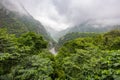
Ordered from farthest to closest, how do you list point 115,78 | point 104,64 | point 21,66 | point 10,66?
point 10,66 → point 21,66 → point 104,64 → point 115,78

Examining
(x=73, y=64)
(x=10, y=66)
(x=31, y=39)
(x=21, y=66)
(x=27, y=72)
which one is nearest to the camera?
(x=27, y=72)

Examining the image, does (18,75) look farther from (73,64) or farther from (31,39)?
(31,39)

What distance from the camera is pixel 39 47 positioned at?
1476 inches

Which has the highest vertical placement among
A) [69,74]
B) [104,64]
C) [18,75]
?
[104,64]

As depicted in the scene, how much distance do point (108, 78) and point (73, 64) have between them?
1066cm

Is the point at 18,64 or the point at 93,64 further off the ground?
the point at 93,64

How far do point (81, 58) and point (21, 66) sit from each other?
5293 millimetres

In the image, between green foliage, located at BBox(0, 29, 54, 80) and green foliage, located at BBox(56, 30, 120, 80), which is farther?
green foliage, located at BBox(0, 29, 54, 80)

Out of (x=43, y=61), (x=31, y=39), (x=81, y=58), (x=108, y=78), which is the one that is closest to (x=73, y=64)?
(x=81, y=58)

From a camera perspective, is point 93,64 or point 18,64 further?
point 18,64

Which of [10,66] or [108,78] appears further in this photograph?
[10,66]

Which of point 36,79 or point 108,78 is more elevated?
point 108,78

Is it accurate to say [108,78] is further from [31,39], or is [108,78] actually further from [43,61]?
[31,39]

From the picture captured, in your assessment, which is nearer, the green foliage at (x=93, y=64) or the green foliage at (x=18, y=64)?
the green foliage at (x=93, y=64)
